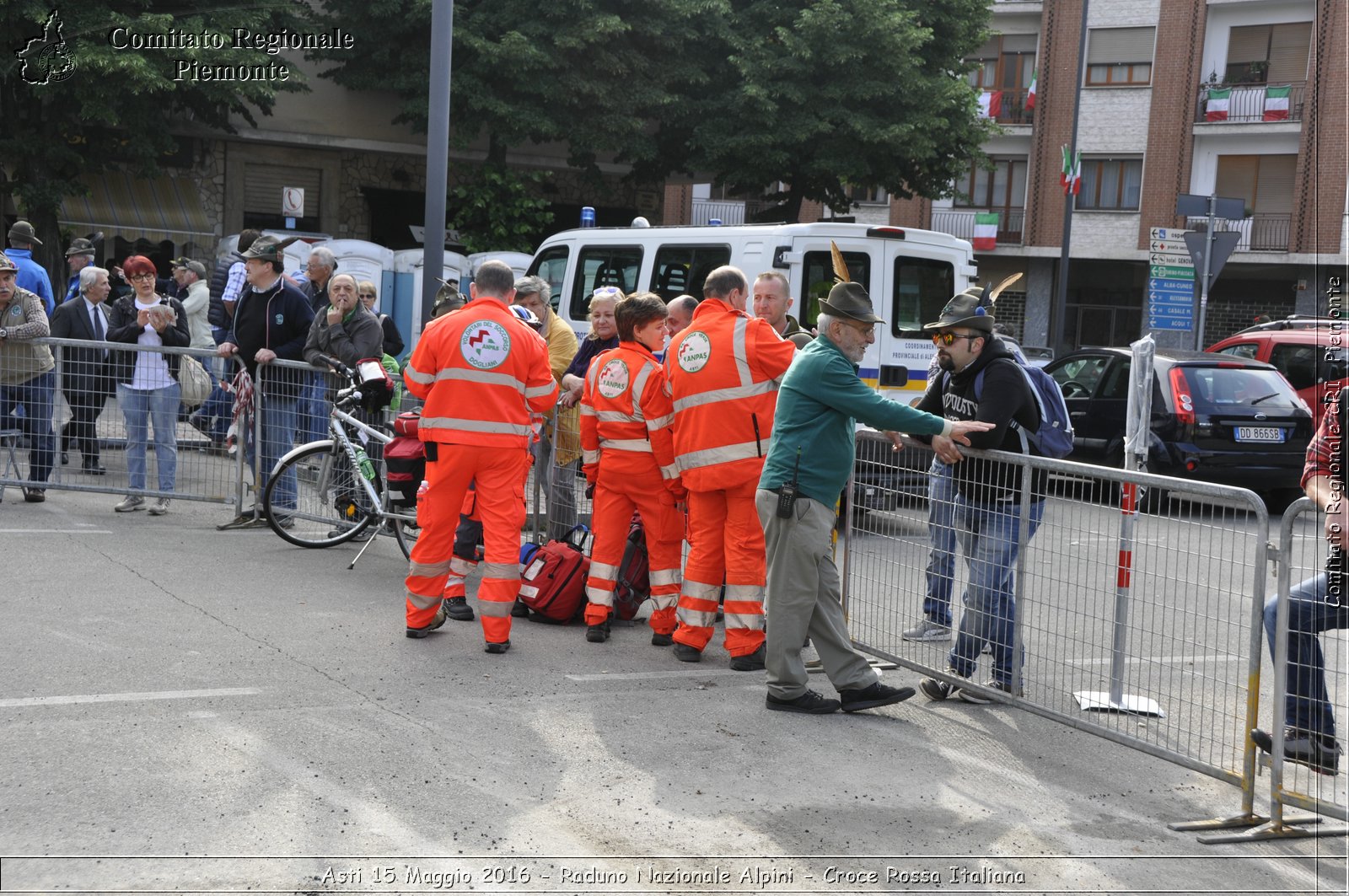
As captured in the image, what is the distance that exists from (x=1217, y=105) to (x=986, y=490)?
3530cm

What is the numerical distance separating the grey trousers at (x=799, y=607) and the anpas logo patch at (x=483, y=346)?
1617 mm

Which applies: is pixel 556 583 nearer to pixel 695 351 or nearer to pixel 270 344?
pixel 695 351

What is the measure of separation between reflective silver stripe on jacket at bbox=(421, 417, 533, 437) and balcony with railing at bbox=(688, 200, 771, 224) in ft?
104

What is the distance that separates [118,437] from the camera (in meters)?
9.83

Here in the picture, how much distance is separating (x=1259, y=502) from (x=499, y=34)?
821 inches

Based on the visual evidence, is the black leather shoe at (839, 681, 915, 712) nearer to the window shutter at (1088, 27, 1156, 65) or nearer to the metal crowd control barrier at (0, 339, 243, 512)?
the metal crowd control barrier at (0, 339, 243, 512)

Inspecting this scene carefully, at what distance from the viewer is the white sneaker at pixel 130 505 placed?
32.7 feet

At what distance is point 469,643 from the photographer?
6.77 meters

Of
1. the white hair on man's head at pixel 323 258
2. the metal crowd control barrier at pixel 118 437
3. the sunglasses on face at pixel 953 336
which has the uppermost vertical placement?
the white hair on man's head at pixel 323 258

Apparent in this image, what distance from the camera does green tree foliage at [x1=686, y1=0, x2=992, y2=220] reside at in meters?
23.9

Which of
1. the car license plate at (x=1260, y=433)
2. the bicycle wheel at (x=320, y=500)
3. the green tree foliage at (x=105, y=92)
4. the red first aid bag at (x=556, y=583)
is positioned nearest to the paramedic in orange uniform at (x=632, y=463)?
the red first aid bag at (x=556, y=583)

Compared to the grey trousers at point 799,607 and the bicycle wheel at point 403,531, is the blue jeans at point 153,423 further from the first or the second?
the grey trousers at point 799,607

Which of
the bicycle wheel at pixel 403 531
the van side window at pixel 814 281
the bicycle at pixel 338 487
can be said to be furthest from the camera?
the van side window at pixel 814 281

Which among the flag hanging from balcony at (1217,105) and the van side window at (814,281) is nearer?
the van side window at (814,281)
